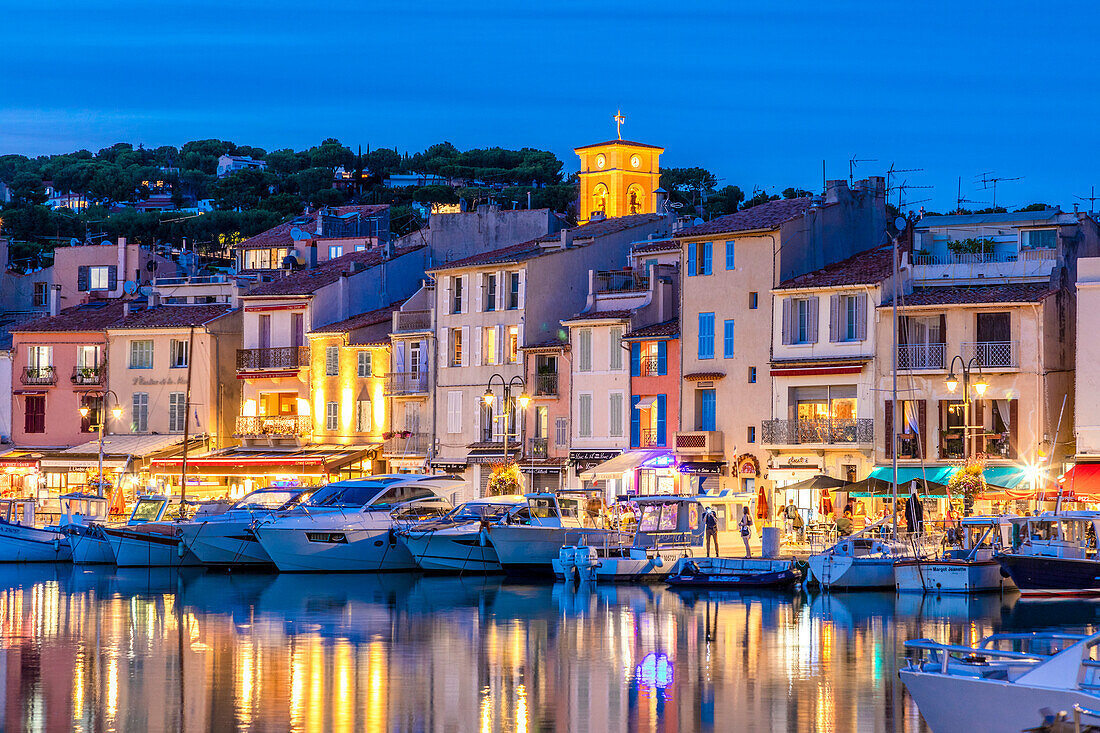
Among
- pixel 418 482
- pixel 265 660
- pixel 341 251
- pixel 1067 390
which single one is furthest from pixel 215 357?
pixel 265 660

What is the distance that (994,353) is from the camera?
59.8 meters

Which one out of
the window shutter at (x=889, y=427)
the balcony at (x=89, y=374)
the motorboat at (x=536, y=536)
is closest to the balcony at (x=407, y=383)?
the balcony at (x=89, y=374)

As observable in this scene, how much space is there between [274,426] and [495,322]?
470 inches

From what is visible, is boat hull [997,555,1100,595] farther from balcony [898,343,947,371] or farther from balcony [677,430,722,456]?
balcony [677,430,722,456]

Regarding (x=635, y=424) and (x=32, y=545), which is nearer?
(x=32, y=545)

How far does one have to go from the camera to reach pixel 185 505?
6406 cm

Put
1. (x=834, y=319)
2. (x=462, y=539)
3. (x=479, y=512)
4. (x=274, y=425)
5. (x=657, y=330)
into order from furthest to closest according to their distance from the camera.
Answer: (x=274, y=425), (x=657, y=330), (x=834, y=319), (x=479, y=512), (x=462, y=539)

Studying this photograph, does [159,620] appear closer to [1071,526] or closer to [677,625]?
[677,625]

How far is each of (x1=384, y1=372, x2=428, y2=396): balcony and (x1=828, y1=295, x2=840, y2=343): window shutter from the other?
1923 centimetres

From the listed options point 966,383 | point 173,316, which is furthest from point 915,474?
point 173,316

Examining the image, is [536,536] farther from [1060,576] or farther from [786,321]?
[1060,576]

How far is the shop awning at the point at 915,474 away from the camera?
5962 cm

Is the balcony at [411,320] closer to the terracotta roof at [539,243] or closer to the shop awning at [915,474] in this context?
the terracotta roof at [539,243]

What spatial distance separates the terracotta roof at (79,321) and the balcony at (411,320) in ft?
51.9
